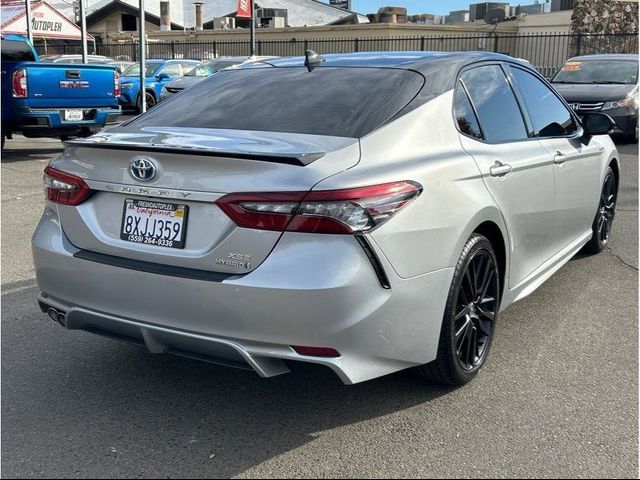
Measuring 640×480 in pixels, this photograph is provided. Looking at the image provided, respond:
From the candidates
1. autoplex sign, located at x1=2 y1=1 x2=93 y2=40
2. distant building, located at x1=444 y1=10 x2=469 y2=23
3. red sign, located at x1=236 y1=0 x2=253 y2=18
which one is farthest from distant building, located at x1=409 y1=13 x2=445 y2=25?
autoplex sign, located at x1=2 y1=1 x2=93 y2=40

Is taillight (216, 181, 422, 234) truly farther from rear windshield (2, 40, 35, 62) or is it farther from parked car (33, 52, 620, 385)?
rear windshield (2, 40, 35, 62)

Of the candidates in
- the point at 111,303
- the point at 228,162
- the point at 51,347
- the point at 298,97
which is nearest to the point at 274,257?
the point at 228,162

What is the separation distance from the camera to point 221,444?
3.07 metres

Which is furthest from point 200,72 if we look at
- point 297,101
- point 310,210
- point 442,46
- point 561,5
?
point 561,5

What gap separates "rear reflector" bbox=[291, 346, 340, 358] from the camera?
2.82 metres

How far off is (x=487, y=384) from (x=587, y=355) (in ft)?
2.52

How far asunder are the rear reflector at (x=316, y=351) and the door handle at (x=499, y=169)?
1405 millimetres

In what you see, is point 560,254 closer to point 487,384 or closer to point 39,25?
point 487,384

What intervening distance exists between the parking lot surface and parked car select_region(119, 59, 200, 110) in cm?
1638

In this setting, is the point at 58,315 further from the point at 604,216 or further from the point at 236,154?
the point at 604,216

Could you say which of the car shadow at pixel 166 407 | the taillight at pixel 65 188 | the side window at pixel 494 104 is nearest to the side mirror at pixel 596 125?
the side window at pixel 494 104

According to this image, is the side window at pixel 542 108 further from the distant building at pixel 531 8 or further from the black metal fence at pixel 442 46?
the distant building at pixel 531 8

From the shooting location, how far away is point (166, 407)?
340cm

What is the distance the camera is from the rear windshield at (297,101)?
11.1ft
